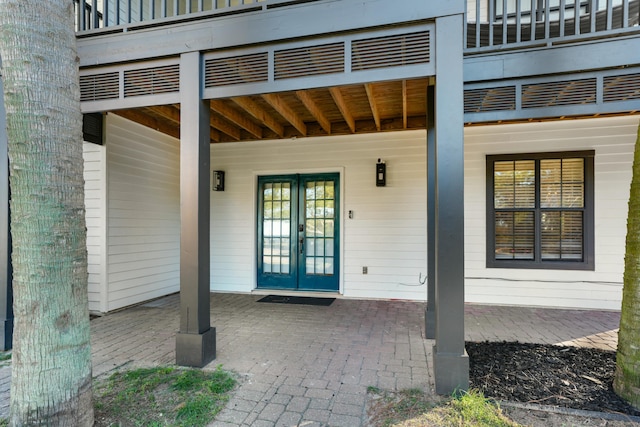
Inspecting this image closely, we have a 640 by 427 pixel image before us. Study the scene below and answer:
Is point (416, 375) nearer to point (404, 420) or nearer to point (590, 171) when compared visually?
point (404, 420)

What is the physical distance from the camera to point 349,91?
375cm

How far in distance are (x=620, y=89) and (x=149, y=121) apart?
18.0ft

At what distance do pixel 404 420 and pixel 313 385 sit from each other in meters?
0.72

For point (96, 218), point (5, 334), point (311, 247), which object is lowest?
point (5, 334)

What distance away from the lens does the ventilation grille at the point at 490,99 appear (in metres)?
2.85

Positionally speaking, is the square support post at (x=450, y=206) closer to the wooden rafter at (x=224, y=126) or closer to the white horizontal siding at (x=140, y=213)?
the wooden rafter at (x=224, y=126)

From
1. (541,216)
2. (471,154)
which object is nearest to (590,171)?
(541,216)

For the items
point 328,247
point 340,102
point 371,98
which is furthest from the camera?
point 328,247

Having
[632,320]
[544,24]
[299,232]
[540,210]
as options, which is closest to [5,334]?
[299,232]

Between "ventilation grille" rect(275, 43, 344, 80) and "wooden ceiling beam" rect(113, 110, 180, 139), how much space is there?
2.75 meters

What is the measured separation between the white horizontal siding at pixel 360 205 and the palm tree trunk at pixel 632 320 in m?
2.71

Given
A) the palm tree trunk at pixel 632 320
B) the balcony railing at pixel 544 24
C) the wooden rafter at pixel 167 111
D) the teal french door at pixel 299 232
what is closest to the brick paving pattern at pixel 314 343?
the teal french door at pixel 299 232

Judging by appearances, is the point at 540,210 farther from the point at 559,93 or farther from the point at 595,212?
the point at 559,93

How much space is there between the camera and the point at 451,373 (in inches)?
89.0
